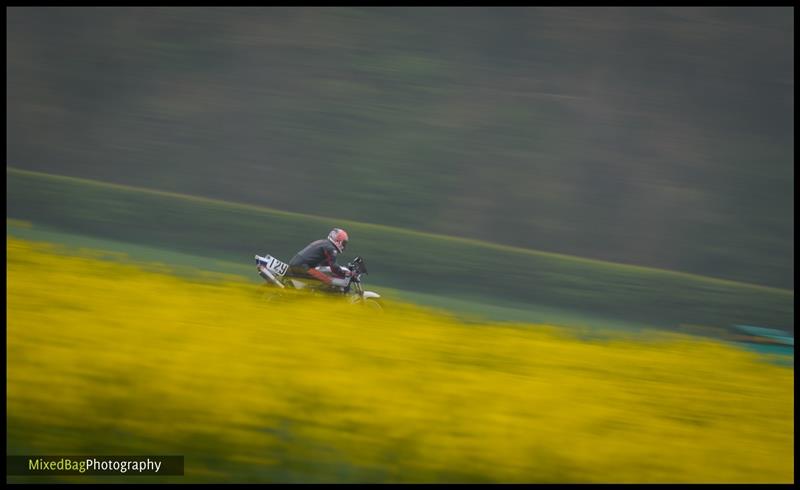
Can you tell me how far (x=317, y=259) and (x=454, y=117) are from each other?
9.82 m

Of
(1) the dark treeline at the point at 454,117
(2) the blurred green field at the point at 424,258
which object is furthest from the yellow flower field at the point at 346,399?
(1) the dark treeline at the point at 454,117

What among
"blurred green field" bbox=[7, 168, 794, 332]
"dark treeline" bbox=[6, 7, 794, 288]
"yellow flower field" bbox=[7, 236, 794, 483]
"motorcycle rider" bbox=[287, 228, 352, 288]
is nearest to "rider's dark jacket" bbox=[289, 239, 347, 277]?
"motorcycle rider" bbox=[287, 228, 352, 288]

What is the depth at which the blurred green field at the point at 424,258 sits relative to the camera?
38.7 feet

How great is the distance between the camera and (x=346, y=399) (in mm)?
4699

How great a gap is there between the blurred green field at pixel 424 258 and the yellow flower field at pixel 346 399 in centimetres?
516

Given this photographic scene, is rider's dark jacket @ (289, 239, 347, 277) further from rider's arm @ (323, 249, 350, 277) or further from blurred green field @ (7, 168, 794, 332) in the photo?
blurred green field @ (7, 168, 794, 332)

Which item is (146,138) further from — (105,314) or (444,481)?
(444,481)

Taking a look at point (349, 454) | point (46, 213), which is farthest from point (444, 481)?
point (46, 213)

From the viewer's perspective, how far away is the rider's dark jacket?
7945mm

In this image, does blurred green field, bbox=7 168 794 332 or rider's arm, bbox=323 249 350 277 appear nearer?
rider's arm, bbox=323 249 350 277

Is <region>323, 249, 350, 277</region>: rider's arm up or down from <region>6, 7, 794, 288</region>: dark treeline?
down

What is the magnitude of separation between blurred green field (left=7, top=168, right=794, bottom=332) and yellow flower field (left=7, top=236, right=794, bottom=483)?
16.9 ft

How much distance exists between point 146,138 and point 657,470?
14363 mm

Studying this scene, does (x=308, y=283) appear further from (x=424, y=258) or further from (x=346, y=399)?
(x=424, y=258)
